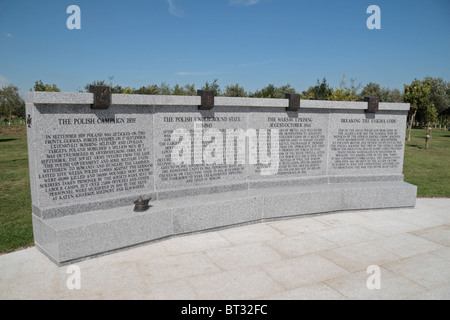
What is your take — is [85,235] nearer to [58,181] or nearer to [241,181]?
[58,181]

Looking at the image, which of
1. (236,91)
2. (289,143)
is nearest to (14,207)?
(289,143)

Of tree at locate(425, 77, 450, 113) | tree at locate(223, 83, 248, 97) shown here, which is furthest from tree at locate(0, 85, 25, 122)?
tree at locate(425, 77, 450, 113)

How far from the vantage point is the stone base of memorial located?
236 inches

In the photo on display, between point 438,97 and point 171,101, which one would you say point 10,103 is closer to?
point 171,101

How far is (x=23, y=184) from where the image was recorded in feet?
39.4

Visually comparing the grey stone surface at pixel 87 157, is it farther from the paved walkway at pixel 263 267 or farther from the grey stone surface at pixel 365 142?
the grey stone surface at pixel 365 142

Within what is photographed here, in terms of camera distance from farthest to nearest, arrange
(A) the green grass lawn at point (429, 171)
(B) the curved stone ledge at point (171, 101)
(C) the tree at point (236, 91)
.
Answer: (C) the tree at point (236, 91) → (A) the green grass lawn at point (429, 171) → (B) the curved stone ledge at point (171, 101)

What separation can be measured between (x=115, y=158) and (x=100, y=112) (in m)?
0.88

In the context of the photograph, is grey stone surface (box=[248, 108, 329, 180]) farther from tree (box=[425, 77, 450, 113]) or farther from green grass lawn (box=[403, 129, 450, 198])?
tree (box=[425, 77, 450, 113])

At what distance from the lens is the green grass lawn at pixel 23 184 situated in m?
7.20

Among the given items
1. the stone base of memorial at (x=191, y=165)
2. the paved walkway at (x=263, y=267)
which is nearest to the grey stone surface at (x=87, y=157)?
the stone base of memorial at (x=191, y=165)

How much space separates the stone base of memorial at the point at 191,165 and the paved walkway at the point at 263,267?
49 cm

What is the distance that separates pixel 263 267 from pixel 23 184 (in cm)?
984
